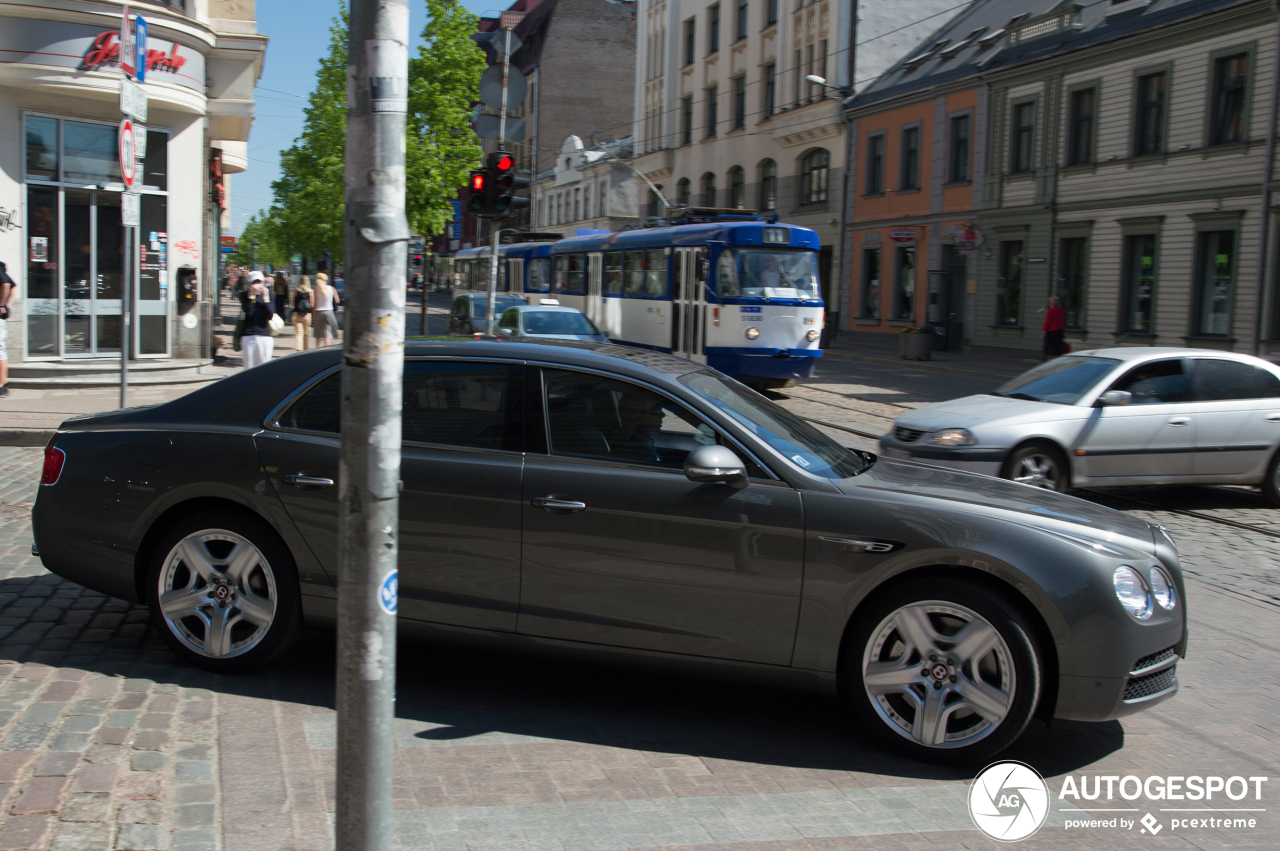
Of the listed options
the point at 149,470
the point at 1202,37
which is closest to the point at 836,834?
the point at 149,470

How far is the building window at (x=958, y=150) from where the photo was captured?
33531 mm

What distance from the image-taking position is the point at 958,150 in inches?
1339

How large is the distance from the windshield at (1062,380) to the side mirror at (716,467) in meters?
6.38

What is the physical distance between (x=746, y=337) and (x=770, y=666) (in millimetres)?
15671

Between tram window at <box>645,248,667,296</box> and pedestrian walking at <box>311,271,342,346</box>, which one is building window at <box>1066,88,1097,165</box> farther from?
pedestrian walking at <box>311,271,342,346</box>

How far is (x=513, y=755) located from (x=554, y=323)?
1488 cm

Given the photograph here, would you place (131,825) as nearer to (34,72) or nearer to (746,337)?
(34,72)

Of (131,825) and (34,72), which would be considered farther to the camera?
(34,72)

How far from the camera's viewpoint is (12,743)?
402 centimetres

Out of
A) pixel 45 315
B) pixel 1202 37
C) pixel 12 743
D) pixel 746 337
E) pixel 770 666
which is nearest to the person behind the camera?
pixel 12 743

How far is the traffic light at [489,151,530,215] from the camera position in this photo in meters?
13.9

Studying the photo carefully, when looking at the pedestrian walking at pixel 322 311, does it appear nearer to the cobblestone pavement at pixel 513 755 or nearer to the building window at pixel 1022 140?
the cobblestone pavement at pixel 513 755

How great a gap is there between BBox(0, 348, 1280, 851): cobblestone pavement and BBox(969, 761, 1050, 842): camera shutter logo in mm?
66

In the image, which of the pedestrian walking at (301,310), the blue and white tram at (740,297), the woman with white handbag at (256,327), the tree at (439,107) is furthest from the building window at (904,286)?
the woman with white handbag at (256,327)
